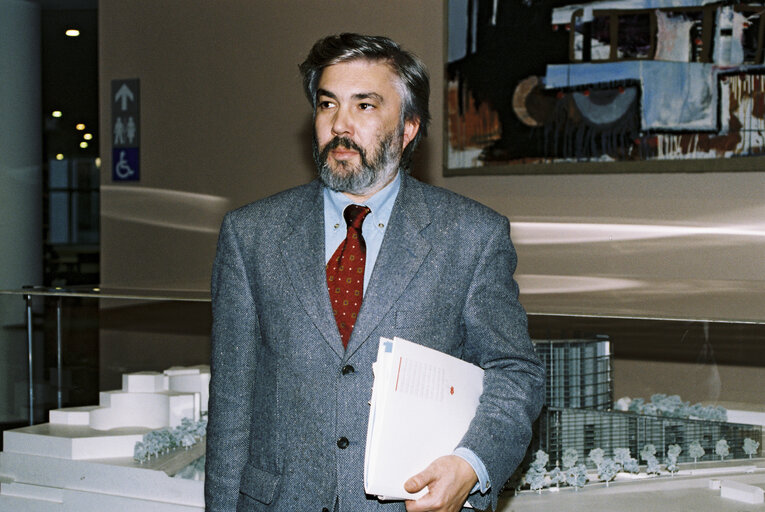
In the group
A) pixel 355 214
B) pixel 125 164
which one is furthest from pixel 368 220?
pixel 125 164

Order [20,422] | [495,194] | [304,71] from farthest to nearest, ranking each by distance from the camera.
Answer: [495,194] < [20,422] < [304,71]

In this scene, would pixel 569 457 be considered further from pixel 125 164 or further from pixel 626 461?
pixel 125 164

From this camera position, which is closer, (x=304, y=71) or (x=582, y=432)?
(x=304, y=71)

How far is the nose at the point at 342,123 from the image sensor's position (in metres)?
1.75

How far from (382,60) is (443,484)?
846 millimetres

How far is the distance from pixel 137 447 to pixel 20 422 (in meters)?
0.50

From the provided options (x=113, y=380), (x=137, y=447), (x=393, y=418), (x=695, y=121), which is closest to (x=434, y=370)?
(x=393, y=418)

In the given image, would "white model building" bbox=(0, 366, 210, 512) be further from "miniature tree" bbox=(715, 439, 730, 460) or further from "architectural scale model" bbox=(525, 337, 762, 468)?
"miniature tree" bbox=(715, 439, 730, 460)

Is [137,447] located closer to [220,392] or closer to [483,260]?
[220,392]

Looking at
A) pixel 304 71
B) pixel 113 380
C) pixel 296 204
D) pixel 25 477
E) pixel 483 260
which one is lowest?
pixel 25 477

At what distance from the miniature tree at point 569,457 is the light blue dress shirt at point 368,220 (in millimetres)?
857

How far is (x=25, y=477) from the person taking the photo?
283 centimetres

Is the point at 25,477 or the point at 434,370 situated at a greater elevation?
Answer: the point at 434,370

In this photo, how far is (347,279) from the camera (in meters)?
1.73
